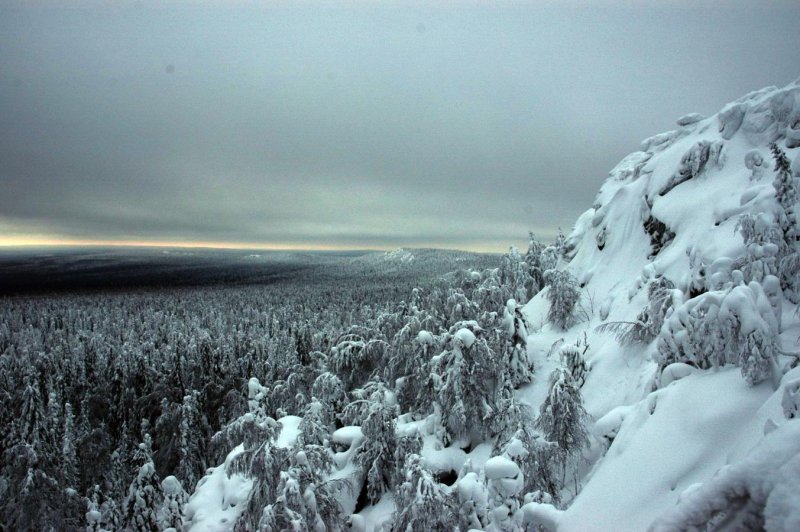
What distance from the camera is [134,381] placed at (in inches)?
1938

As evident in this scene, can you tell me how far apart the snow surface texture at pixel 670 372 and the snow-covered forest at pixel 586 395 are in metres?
0.03

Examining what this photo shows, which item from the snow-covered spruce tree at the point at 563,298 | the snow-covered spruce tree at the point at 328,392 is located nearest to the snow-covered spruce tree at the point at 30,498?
the snow-covered spruce tree at the point at 328,392

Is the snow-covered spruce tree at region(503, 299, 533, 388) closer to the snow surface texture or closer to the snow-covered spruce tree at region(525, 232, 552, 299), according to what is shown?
the snow surface texture

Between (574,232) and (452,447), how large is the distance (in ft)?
43.8

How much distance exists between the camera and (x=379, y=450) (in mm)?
10742

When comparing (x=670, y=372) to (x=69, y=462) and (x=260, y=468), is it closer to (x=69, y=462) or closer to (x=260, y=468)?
(x=260, y=468)

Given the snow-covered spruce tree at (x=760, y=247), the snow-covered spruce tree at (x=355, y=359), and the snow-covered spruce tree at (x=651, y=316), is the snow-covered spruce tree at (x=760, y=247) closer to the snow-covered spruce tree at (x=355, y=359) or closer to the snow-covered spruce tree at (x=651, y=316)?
the snow-covered spruce tree at (x=651, y=316)

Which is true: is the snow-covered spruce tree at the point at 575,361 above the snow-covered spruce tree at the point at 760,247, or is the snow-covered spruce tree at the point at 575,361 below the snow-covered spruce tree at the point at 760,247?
below

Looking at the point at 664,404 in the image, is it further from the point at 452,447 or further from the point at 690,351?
the point at 452,447

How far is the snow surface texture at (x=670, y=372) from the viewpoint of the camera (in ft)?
11.7

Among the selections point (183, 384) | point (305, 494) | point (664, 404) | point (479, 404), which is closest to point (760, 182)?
point (664, 404)

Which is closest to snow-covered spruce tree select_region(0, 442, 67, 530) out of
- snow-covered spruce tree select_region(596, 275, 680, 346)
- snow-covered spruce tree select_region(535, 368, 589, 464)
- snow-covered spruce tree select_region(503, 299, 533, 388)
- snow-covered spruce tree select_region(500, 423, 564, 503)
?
snow-covered spruce tree select_region(503, 299, 533, 388)

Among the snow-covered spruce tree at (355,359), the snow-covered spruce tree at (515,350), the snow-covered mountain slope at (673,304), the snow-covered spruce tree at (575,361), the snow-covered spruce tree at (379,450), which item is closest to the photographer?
the snow-covered mountain slope at (673,304)

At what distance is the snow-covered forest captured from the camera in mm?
4652
